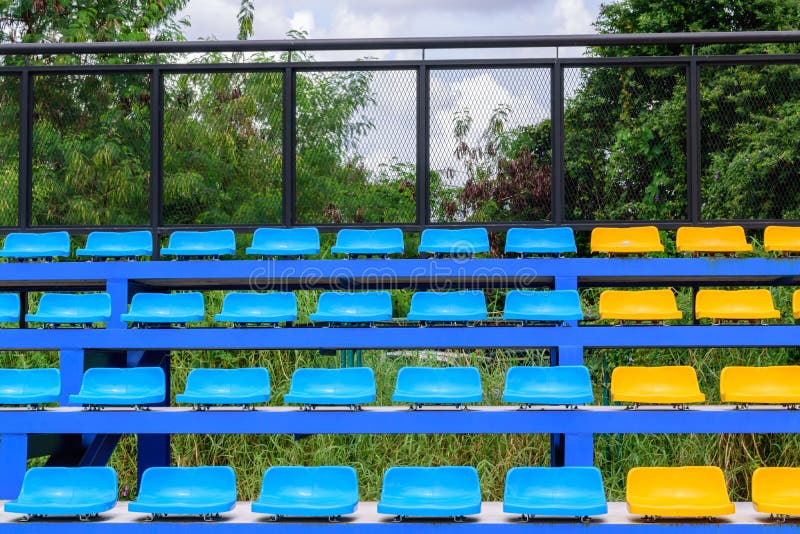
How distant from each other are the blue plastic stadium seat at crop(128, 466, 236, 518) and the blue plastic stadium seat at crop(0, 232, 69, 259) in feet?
10.4

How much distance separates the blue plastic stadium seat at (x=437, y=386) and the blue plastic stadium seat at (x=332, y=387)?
0.81 feet

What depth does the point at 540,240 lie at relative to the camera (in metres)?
8.84

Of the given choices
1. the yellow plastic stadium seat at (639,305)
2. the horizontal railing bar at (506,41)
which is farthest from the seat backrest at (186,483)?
the horizontal railing bar at (506,41)

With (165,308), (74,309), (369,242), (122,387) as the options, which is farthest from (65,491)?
(369,242)

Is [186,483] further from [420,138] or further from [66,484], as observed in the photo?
[420,138]

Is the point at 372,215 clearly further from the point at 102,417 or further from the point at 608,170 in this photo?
the point at 102,417

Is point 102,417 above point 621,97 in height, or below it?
below

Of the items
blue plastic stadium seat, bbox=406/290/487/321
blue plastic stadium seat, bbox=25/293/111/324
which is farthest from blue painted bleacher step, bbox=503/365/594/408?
blue plastic stadium seat, bbox=25/293/111/324

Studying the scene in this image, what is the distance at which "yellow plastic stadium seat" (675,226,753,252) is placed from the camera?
8828 mm

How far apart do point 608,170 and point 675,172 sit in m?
0.72

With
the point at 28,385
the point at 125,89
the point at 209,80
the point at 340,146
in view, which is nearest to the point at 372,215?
the point at 340,146

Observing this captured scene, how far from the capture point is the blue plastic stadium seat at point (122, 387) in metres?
7.49

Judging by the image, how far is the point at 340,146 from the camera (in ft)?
29.5

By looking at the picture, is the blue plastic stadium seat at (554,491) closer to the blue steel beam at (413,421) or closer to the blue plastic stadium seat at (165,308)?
the blue steel beam at (413,421)
